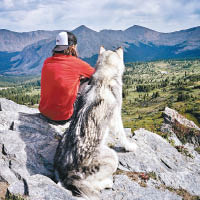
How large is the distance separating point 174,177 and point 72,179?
7.63 metres

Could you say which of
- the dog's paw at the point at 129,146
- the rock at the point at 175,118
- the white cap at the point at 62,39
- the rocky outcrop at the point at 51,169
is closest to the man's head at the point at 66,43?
the white cap at the point at 62,39

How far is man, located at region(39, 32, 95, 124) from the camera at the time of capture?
10216 millimetres

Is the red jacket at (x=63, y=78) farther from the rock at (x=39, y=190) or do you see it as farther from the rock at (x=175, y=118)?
the rock at (x=175, y=118)

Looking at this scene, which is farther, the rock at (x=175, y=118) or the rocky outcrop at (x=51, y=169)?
the rock at (x=175, y=118)

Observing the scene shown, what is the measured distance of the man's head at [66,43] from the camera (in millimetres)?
9992

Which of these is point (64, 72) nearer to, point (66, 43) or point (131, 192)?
point (66, 43)

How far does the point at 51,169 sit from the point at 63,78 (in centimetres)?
460

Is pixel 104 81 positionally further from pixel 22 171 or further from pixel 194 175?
pixel 194 175

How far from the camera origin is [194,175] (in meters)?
14.6

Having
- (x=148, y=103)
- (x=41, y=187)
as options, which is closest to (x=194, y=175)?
(x=41, y=187)

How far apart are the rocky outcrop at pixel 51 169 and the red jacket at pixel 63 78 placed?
236 cm

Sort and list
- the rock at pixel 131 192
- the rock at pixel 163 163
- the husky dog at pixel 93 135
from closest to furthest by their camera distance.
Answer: the husky dog at pixel 93 135, the rock at pixel 131 192, the rock at pixel 163 163

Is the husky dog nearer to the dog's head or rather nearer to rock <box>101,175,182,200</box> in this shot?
the dog's head

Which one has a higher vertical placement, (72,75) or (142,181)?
(72,75)
